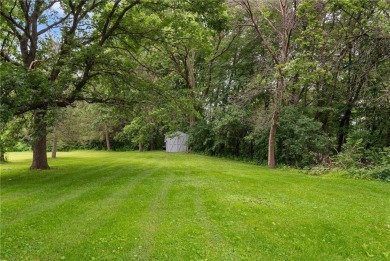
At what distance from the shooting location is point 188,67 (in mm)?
26688

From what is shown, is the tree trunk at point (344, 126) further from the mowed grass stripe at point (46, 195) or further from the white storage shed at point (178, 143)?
the mowed grass stripe at point (46, 195)

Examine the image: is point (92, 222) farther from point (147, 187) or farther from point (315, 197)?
point (315, 197)

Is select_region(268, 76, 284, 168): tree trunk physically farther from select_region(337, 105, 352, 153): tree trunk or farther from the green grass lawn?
the green grass lawn

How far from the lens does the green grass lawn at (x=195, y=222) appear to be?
4695 millimetres

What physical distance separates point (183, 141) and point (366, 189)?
881 inches

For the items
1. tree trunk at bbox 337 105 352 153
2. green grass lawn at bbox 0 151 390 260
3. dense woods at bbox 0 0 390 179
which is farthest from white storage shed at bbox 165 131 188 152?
green grass lawn at bbox 0 151 390 260

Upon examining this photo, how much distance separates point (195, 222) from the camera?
5.79m

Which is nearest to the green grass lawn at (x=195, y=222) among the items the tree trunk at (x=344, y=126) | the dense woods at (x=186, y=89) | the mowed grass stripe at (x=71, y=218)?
the mowed grass stripe at (x=71, y=218)

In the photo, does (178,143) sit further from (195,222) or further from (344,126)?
(195,222)

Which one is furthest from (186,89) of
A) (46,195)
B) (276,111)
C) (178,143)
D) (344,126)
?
(178,143)

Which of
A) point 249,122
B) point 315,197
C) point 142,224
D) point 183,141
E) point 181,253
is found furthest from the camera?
point 183,141

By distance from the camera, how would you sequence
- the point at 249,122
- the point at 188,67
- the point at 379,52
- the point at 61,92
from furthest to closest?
the point at 188,67, the point at 249,122, the point at 379,52, the point at 61,92

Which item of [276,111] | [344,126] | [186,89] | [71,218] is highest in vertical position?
[186,89]

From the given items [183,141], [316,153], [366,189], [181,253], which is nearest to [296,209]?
[181,253]
